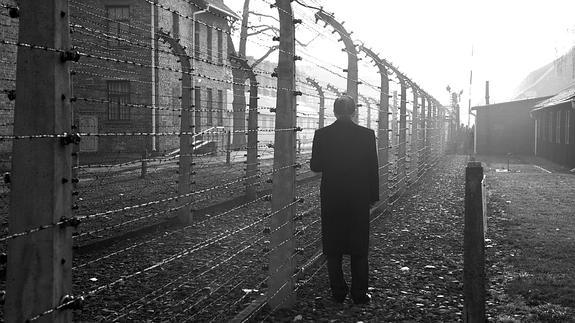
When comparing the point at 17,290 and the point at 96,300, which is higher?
the point at 17,290

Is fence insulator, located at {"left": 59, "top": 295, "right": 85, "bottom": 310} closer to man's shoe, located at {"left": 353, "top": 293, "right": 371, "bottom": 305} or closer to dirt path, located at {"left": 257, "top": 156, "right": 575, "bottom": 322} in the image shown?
dirt path, located at {"left": 257, "top": 156, "right": 575, "bottom": 322}

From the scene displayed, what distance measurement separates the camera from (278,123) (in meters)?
4.89

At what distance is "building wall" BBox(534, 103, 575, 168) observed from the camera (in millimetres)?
22844

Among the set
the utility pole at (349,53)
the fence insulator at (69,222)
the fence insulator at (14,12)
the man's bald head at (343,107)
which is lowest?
the fence insulator at (69,222)

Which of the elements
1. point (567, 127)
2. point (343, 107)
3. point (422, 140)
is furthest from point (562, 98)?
point (343, 107)

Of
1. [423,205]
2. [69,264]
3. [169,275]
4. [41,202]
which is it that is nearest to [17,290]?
[69,264]

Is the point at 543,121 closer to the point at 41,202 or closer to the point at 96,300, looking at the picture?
the point at 96,300

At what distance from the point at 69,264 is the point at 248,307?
2.44 meters

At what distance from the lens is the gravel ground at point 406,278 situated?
4883 mm

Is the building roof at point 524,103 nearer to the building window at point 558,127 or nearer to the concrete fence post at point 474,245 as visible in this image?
the building window at point 558,127

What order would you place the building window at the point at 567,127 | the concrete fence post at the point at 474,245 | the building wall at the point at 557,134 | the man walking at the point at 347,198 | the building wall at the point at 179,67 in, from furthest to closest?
the building wall at the point at 179,67 < the building window at the point at 567,127 < the building wall at the point at 557,134 < the man walking at the point at 347,198 < the concrete fence post at the point at 474,245

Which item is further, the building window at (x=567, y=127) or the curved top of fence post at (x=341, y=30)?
the building window at (x=567, y=127)

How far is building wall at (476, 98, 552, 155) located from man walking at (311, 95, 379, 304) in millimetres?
33978

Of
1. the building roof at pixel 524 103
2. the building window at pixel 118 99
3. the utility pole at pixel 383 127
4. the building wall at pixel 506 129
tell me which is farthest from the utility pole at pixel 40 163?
the building roof at pixel 524 103
